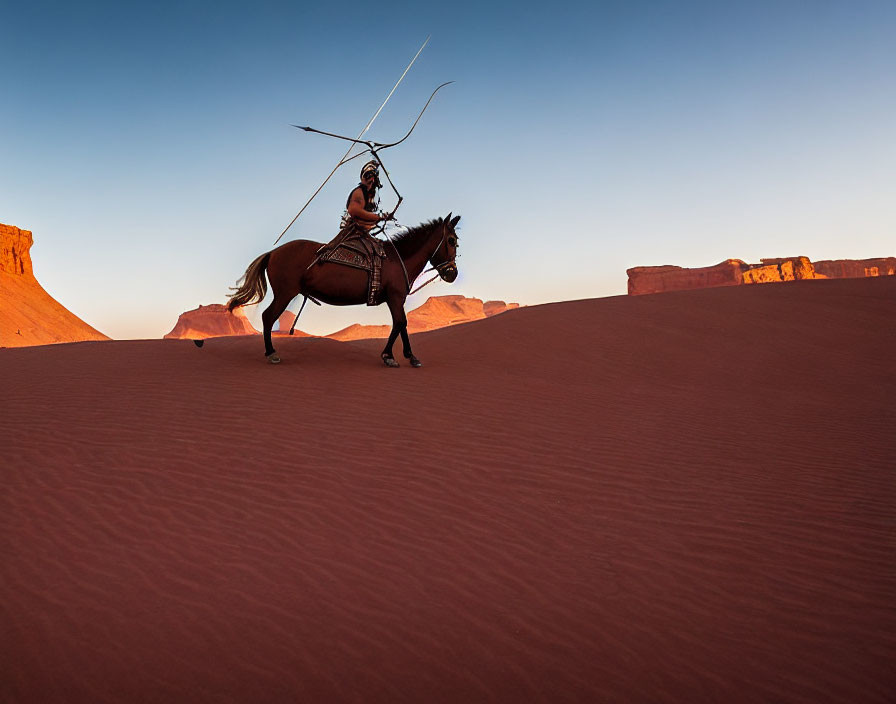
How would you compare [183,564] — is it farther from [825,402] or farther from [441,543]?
[825,402]

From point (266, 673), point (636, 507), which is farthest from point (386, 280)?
point (266, 673)

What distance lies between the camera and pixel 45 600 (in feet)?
11.4

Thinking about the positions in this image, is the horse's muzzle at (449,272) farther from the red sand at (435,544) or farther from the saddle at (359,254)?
the red sand at (435,544)

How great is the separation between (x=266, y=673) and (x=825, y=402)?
10.5 metres

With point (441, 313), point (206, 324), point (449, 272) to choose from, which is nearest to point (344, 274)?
point (449, 272)

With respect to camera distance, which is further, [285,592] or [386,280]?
[386,280]

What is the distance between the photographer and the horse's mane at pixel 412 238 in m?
11.0

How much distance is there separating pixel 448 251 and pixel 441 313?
146203mm

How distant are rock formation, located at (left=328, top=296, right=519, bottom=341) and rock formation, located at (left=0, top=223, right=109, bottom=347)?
57.1 meters

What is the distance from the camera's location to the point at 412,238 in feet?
36.4

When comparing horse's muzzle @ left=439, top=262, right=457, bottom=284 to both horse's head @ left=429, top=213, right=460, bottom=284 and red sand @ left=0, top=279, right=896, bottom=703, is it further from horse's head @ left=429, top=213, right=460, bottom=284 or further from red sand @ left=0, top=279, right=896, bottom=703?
red sand @ left=0, top=279, right=896, bottom=703

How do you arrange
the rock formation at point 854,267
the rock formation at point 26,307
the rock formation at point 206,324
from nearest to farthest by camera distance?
1. the rock formation at point 26,307
2. the rock formation at point 854,267
3. the rock formation at point 206,324

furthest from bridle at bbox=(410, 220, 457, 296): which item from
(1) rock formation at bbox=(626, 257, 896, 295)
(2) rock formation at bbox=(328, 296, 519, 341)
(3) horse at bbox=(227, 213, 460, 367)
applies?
(2) rock formation at bbox=(328, 296, 519, 341)

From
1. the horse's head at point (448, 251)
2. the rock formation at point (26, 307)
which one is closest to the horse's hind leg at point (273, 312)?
the horse's head at point (448, 251)
